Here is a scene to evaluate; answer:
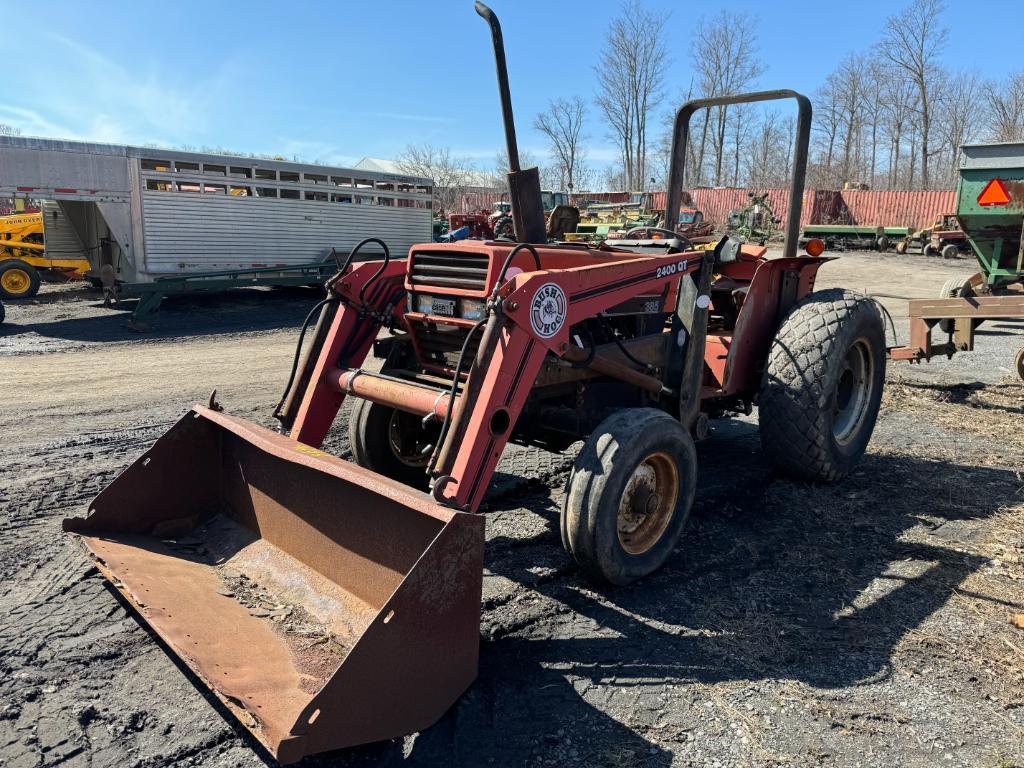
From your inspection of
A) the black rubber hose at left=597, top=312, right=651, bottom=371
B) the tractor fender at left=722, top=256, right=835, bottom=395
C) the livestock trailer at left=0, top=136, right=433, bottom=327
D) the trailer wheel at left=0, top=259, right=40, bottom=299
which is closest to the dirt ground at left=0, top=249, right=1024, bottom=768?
the tractor fender at left=722, top=256, right=835, bottom=395

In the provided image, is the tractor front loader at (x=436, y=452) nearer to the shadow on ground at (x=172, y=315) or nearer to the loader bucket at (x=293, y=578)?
the loader bucket at (x=293, y=578)

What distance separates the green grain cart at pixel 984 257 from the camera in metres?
7.40

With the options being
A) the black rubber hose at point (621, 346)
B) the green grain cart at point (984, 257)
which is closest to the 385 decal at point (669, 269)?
the black rubber hose at point (621, 346)

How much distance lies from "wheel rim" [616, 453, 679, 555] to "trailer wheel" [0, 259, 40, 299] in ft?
48.1

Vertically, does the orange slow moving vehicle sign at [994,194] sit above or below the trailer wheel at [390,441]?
above

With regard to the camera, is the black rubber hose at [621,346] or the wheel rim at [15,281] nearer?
the black rubber hose at [621,346]

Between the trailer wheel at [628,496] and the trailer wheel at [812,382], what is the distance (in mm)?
1136

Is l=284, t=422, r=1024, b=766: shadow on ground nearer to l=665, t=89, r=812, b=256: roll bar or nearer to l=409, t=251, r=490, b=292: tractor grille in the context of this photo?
l=409, t=251, r=490, b=292: tractor grille

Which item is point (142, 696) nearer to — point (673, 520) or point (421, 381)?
point (421, 381)

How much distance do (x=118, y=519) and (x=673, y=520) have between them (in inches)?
107

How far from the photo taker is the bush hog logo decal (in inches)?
137

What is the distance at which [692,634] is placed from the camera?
343 centimetres

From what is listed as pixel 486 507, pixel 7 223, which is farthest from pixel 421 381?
pixel 7 223

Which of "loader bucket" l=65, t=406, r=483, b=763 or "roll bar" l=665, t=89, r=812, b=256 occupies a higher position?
"roll bar" l=665, t=89, r=812, b=256
